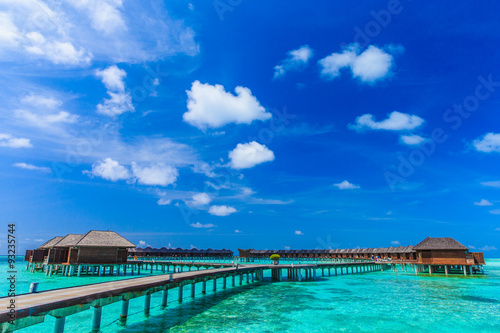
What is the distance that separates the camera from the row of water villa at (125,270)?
11523mm

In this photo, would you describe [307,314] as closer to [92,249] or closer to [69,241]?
[92,249]

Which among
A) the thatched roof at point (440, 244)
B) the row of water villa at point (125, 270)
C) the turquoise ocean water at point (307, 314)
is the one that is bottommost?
the turquoise ocean water at point (307, 314)

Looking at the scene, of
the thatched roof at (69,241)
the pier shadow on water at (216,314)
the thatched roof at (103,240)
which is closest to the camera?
the pier shadow on water at (216,314)

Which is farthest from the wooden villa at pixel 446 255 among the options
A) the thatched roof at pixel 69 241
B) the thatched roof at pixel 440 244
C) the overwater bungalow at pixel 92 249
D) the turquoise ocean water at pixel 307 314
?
the thatched roof at pixel 69 241

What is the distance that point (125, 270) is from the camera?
4706 centimetres

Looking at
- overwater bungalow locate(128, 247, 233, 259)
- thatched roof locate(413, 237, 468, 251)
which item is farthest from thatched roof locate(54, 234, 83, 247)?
thatched roof locate(413, 237, 468, 251)

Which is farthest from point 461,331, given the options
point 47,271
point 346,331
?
point 47,271

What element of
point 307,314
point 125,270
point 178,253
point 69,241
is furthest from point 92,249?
point 178,253

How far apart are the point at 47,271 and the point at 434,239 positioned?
2559 inches

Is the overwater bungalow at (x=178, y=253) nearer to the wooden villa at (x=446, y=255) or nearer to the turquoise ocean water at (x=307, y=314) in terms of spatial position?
the wooden villa at (x=446, y=255)

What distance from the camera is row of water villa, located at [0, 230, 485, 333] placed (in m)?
11.5

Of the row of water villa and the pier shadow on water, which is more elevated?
the row of water villa

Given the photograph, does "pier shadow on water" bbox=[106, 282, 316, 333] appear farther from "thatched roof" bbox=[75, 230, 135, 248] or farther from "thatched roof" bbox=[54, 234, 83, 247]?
"thatched roof" bbox=[54, 234, 83, 247]

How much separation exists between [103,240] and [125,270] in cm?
665
